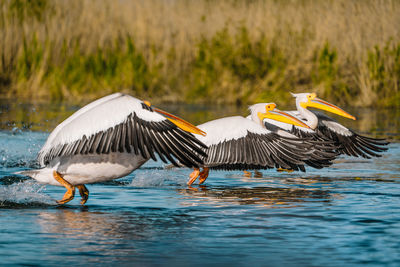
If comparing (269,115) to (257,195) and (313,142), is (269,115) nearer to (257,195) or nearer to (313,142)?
(313,142)

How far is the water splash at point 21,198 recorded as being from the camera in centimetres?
668

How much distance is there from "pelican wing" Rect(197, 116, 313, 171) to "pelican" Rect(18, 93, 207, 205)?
1304 millimetres

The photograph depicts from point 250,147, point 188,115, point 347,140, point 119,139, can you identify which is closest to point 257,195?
point 250,147

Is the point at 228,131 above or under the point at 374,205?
above

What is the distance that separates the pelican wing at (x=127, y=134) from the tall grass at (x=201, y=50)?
33.8 feet

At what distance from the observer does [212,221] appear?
19.4ft

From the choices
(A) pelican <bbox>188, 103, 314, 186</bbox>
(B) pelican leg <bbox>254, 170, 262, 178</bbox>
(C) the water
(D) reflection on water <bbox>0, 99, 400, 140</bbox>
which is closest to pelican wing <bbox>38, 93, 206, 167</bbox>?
(C) the water

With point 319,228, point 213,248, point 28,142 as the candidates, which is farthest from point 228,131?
point 28,142

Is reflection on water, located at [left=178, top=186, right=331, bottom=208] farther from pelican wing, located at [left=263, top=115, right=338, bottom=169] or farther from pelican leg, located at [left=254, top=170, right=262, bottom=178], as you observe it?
pelican leg, located at [left=254, top=170, right=262, bottom=178]

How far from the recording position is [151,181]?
26.2ft

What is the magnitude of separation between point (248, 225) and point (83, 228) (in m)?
1.26

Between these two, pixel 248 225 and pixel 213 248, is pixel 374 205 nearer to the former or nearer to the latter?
pixel 248 225

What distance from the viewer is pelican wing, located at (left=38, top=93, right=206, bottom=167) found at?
5906 mm

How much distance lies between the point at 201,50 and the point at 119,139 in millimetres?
10891
